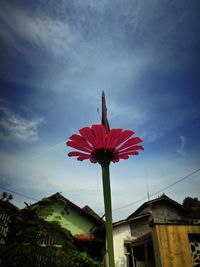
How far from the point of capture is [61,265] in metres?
3.57

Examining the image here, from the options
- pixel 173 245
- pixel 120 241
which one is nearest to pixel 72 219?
pixel 120 241

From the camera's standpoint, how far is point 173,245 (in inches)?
278

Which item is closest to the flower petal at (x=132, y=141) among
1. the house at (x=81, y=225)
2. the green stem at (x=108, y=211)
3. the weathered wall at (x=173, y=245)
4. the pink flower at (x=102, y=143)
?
the pink flower at (x=102, y=143)

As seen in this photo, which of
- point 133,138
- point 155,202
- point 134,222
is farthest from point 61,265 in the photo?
point 155,202

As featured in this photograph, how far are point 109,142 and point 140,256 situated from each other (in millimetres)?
12878

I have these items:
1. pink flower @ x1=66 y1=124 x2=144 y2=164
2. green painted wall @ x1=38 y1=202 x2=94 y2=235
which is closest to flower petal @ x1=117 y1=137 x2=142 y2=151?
pink flower @ x1=66 y1=124 x2=144 y2=164

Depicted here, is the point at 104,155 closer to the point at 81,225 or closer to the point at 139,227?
the point at 139,227

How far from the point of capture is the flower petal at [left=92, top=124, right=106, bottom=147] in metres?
0.57

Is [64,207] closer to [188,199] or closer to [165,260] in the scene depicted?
[165,260]

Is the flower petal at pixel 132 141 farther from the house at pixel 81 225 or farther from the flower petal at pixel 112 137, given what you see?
the house at pixel 81 225

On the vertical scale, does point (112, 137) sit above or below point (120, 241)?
below

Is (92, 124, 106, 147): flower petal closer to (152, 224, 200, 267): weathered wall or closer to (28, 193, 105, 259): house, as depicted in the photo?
(152, 224, 200, 267): weathered wall

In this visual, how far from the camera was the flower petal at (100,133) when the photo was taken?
0.57m

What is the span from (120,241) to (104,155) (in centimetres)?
1274
